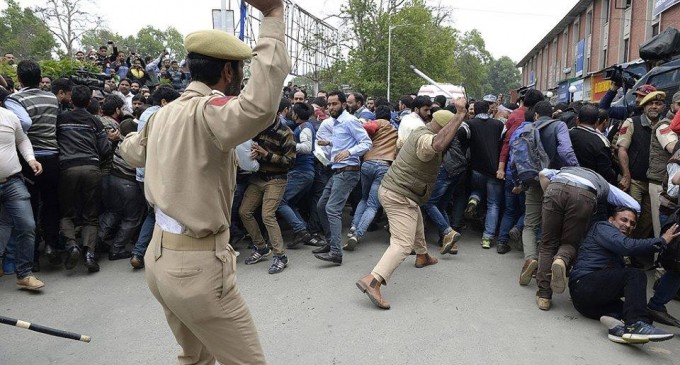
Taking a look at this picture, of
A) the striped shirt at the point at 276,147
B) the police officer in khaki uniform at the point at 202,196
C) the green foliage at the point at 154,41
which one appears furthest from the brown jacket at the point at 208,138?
the green foliage at the point at 154,41

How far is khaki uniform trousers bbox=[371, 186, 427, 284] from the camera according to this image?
4527mm

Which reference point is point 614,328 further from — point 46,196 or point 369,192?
point 46,196

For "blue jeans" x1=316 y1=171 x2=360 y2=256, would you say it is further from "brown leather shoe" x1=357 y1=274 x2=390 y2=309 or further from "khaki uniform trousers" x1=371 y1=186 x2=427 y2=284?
"brown leather shoe" x1=357 y1=274 x2=390 y2=309

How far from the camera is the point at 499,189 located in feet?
21.0

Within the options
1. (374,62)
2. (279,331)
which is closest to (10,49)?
(374,62)

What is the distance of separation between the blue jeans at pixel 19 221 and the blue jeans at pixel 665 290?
558cm

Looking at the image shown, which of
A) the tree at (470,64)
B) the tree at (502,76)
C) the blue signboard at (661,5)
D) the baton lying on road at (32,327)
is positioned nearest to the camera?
the baton lying on road at (32,327)

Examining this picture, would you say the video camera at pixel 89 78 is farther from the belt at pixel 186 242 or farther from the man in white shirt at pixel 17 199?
the belt at pixel 186 242

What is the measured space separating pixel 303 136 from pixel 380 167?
3.41 ft

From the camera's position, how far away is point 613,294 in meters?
3.93

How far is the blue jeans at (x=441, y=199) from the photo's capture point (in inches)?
246

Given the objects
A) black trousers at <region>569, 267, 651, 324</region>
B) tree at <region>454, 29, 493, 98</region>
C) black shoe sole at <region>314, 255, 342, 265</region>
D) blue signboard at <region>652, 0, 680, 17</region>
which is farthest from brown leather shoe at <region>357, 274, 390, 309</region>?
tree at <region>454, 29, 493, 98</region>

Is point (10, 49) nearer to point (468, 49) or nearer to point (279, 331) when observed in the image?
point (279, 331)

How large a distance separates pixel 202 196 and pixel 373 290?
2680 millimetres
